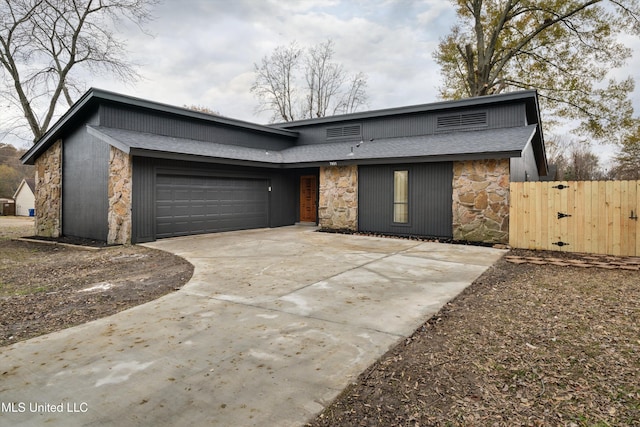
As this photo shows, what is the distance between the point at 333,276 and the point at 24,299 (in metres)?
4.31

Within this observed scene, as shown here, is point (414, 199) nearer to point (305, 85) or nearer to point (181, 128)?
point (181, 128)

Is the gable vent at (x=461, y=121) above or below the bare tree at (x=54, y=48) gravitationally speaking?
below

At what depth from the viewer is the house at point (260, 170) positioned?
31.2 ft

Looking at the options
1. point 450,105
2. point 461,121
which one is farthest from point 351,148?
point 461,121

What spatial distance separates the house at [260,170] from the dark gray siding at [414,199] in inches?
1.3

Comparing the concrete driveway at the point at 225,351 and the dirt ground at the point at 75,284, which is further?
the dirt ground at the point at 75,284

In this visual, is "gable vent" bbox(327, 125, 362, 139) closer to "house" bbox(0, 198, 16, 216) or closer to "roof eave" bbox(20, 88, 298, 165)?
"roof eave" bbox(20, 88, 298, 165)

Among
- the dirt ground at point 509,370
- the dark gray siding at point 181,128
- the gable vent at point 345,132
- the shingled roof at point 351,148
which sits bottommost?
the dirt ground at point 509,370

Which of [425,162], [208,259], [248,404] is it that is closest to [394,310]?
[248,404]

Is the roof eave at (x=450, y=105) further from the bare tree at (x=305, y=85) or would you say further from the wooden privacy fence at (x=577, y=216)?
the bare tree at (x=305, y=85)

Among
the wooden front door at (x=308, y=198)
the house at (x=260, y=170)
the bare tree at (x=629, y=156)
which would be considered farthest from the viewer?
the bare tree at (x=629, y=156)

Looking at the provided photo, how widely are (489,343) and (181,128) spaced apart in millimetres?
11663

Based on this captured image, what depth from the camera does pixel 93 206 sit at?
1006 centimetres

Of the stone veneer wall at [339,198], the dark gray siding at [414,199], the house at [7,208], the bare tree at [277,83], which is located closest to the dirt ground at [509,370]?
the dark gray siding at [414,199]
